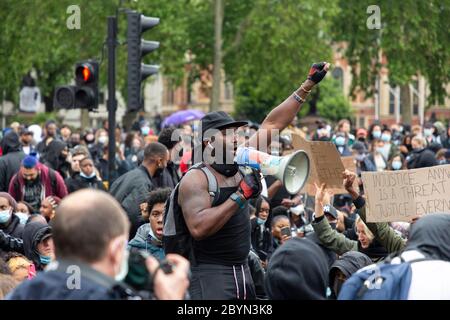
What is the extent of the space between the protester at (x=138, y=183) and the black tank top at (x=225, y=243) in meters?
2.71

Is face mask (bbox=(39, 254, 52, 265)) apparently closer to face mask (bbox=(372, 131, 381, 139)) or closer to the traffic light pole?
the traffic light pole

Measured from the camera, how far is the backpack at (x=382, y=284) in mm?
4852

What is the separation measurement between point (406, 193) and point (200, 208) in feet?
4.72

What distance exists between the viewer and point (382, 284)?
4.87 meters

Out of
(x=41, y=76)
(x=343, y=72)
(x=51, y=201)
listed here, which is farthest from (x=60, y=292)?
(x=343, y=72)

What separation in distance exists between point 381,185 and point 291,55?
91.8 ft

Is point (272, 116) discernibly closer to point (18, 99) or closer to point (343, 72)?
point (18, 99)

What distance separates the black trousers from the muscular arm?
0.24 meters

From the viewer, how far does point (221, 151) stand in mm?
7055

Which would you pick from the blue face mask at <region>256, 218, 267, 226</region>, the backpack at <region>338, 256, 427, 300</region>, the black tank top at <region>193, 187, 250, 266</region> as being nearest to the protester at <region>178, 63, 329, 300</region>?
the black tank top at <region>193, 187, 250, 266</region>

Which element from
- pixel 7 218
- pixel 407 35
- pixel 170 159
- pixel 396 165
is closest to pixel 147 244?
pixel 7 218

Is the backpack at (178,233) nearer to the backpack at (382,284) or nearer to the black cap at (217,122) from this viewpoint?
the black cap at (217,122)

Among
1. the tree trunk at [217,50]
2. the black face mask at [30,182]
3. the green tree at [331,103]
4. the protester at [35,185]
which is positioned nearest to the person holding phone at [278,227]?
the protester at [35,185]
